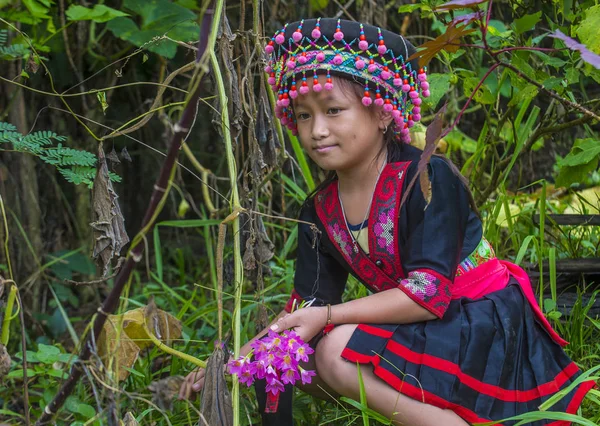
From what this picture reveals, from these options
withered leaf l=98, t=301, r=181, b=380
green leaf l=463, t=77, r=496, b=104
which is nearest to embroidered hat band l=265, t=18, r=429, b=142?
green leaf l=463, t=77, r=496, b=104

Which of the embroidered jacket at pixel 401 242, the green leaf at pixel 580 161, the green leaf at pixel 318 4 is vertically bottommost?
the embroidered jacket at pixel 401 242

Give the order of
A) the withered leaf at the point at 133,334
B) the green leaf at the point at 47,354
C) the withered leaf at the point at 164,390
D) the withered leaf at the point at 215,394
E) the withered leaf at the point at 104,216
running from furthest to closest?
the green leaf at the point at 47,354, the withered leaf at the point at 133,334, the withered leaf at the point at 104,216, the withered leaf at the point at 215,394, the withered leaf at the point at 164,390

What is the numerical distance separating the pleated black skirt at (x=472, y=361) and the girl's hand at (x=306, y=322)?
87 millimetres

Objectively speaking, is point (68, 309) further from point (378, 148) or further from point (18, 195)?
point (378, 148)

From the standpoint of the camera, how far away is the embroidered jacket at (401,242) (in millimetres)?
1901

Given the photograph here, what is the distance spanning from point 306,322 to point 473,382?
406 millimetres

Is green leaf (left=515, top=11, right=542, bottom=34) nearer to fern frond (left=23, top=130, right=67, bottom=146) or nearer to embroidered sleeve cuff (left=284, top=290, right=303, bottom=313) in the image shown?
embroidered sleeve cuff (left=284, top=290, right=303, bottom=313)

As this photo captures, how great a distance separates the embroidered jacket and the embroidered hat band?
17cm

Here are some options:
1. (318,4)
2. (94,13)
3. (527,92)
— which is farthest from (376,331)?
(318,4)

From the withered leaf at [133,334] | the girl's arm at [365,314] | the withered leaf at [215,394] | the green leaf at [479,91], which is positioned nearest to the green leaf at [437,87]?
the green leaf at [479,91]

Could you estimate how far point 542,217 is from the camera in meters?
2.50

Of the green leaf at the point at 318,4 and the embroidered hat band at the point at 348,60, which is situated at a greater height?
the green leaf at the point at 318,4

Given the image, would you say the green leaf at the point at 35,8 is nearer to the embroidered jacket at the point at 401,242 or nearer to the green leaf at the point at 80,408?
the embroidered jacket at the point at 401,242

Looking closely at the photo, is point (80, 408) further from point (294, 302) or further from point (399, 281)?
point (399, 281)
